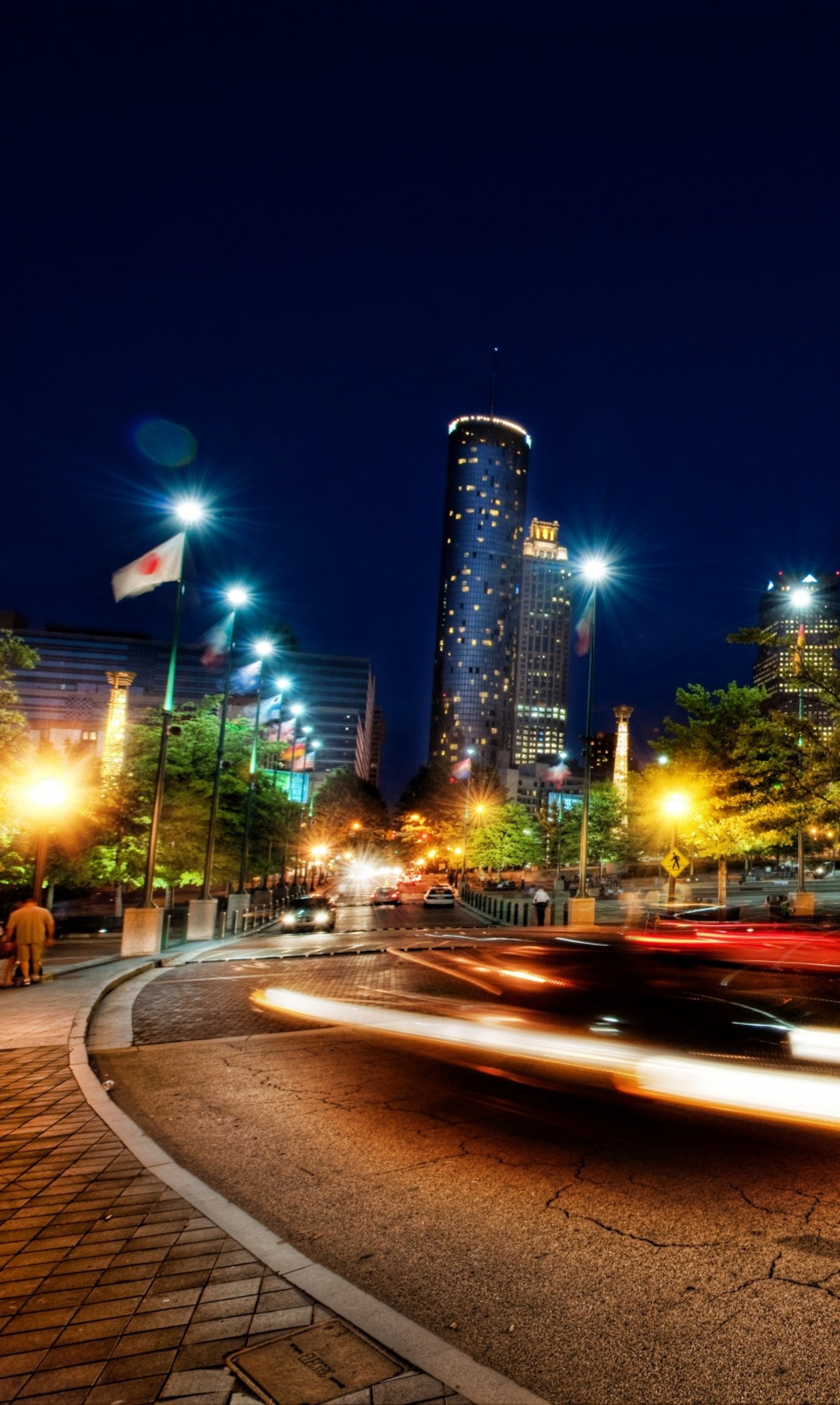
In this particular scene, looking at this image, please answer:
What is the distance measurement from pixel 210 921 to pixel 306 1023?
755 inches

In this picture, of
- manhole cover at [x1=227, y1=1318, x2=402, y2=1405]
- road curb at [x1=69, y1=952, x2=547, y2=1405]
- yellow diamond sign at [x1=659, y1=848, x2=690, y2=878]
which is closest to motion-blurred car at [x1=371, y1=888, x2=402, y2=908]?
yellow diamond sign at [x1=659, y1=848, x2=690, y2=878]

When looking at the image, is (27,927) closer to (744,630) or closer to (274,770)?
(744,630)

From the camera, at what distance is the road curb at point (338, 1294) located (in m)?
3.38

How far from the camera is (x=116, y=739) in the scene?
2275 inches

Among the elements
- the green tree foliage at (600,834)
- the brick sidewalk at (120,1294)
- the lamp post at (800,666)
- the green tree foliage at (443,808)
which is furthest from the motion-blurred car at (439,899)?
the brick sidewalk at (120,1294)

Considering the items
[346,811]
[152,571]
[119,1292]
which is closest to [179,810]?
[152,571]

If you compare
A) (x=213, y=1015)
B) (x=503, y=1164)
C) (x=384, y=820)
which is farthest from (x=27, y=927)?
(x=384, y=820)

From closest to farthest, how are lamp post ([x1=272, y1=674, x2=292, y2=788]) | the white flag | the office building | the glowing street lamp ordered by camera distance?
the white flag → the glowing street lamp → lamp post ([x1=272, y1=674, x2=292, y2=788]) → the office building

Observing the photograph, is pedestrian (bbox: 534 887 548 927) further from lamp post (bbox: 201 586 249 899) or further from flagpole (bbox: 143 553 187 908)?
flagpole (bbox: 143 553 187 908)

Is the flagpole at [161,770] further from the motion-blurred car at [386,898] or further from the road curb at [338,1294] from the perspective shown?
the motion-blurred car at [386,898]

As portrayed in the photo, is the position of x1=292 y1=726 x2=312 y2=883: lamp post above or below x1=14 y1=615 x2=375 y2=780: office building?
below

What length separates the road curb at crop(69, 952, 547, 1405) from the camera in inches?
133

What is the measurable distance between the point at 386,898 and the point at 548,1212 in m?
59.2

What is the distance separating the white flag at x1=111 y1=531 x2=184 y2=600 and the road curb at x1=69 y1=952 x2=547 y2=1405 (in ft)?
53.3
